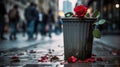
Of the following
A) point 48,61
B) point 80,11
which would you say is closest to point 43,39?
point 48,61

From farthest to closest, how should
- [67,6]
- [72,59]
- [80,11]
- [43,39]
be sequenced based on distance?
[43,39] < [67,6] < [80,11] < [72,59]

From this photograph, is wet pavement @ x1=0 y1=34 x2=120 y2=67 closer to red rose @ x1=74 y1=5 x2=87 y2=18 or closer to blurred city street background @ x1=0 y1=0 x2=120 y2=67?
blurred city street background @ x1=0 y1=0 x2=120 y2=67

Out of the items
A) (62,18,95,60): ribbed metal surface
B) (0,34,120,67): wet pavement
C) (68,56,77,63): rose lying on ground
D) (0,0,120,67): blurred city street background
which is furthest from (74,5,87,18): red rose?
(0,34,120,67): wet pavement

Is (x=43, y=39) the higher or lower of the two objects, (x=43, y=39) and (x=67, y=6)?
the lower

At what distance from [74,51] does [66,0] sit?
53.7 inches

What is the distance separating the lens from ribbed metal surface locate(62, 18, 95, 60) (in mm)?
8641

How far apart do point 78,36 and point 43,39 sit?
15.7 m

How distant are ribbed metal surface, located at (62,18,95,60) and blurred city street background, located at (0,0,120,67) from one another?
39cm

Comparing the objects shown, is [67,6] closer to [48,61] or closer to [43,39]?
[48,61]

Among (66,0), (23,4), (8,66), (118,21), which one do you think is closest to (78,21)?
(66,0)

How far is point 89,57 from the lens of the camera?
29.2 feet

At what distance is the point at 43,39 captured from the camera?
79.6ft

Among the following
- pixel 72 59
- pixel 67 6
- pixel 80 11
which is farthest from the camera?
pixel 67 6

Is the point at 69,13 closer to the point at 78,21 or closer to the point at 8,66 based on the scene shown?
the point at 78,21
